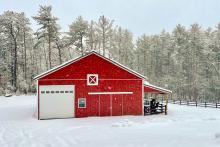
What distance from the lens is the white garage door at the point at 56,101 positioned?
25.1 metres

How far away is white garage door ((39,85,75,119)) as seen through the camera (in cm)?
2509

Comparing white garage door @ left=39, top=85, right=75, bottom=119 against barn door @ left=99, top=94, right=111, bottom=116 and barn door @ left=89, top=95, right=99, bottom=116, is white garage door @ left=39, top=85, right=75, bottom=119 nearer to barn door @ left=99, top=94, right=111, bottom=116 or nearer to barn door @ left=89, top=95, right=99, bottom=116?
barn door @ left=89, top=95, right=99, bottom=116

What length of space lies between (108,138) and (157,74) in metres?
51.7

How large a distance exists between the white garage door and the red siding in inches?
17.6

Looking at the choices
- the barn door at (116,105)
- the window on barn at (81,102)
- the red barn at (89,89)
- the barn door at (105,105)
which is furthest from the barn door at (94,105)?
the barn door at (116,105)

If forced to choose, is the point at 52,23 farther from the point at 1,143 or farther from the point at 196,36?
the point at 1,143

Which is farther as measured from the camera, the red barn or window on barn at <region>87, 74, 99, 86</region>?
window on barn at <region>87, 74, 99, 86</region>

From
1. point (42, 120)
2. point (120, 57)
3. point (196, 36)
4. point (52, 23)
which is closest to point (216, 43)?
point (196, 36)

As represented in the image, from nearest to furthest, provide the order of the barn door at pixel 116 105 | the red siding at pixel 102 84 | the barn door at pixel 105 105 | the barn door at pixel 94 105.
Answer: the red siding at pixel 102 84 < the barn door at pixel 94 105 < the barn door at pixel 105 105 < the barn door at pixel 116 105

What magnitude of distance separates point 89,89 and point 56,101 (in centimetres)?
320

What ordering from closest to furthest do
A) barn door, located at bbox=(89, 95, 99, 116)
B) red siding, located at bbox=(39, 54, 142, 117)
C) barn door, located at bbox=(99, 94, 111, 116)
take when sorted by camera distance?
red siding, located at bbox=(39, 54, 142, 117) → barn door, located at bbox=(89, 95, 99, 116) → barn door, located at bbox=(99, 94, 111, 116)

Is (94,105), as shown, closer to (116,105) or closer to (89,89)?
(89,89)

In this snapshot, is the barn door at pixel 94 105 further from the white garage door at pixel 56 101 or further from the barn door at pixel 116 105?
the white garage door at pixel 56 101

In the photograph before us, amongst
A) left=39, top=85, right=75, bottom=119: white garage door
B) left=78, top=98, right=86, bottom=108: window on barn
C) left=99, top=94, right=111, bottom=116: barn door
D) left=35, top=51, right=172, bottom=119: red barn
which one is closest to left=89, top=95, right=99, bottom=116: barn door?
left=35, top=51, right=172, bottom=119: red barn
